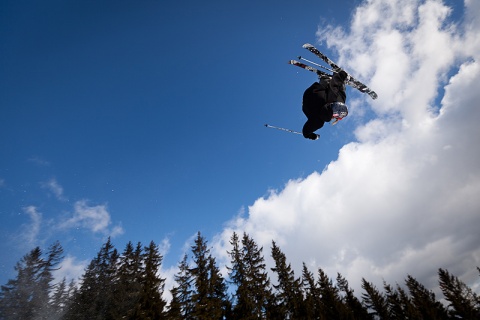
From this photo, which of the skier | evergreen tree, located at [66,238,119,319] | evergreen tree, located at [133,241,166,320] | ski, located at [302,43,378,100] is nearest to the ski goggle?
the skier

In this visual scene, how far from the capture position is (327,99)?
1002 centimetres

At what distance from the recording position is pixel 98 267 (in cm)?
3481

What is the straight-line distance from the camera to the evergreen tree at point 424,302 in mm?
36419

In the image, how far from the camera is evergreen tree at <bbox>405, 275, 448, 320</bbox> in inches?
1434

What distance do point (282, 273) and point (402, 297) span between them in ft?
64.6

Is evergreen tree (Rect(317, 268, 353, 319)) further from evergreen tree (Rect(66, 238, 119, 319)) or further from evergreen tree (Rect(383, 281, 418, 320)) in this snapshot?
evergreen tree (Rect(66, 238, 119, 319))

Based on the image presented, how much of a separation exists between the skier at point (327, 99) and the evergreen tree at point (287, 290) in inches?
1082

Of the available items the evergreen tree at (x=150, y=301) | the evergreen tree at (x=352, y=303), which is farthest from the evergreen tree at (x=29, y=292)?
the evergreen tree at (x=352, y=303)

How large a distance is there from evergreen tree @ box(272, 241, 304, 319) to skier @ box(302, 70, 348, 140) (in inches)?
1082

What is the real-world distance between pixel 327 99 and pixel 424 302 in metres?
43.2

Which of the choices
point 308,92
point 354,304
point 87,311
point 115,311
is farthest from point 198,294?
Result: point 354,304

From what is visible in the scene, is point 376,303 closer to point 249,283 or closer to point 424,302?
point 424,302

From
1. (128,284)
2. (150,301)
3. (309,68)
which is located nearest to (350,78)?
(309,68)

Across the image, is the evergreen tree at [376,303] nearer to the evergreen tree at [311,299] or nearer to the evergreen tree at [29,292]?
the evergreen tree at [311,299]
